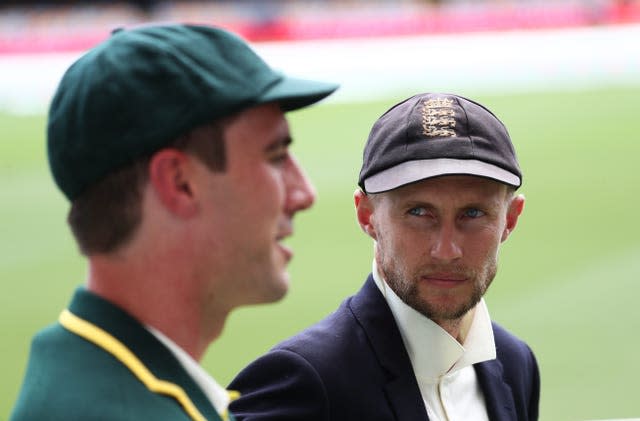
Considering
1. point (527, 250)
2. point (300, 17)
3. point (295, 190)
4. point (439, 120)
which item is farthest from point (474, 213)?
point (300, 17)

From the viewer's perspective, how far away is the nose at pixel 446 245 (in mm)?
1831

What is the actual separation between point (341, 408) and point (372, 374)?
0.09m

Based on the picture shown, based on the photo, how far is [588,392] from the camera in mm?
5102

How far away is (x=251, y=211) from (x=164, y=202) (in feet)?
0.30

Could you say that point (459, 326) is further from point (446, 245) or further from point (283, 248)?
point (283, 248)

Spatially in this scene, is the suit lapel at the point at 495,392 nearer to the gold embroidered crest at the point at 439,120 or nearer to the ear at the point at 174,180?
the gold embroidered crest at the point at 439,120

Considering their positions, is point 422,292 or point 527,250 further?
point 527,250

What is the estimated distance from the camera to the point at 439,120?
6.01 feet

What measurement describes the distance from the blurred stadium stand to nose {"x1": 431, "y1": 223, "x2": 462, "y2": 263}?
7.86 metres

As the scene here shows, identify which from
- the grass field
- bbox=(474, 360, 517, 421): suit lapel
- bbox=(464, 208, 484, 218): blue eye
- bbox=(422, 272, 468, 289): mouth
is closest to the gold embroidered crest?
bbox=(464, 208, 484, 218): blue eye

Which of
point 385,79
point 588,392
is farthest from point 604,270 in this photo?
point 385,79

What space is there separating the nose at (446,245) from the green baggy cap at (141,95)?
79cm

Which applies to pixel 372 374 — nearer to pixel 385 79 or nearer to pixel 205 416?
pixel 205 416

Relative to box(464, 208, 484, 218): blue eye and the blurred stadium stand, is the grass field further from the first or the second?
box(464, 208, 484, 218): blue eye
